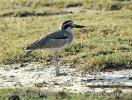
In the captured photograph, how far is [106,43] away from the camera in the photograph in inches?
528

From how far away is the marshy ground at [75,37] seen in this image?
446 inches

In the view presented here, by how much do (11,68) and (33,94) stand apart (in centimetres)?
263

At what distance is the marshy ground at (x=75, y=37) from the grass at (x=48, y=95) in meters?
0.80

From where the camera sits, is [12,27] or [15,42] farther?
[12,27]

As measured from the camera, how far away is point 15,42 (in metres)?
14.5

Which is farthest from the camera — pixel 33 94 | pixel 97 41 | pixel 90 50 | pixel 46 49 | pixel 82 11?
pixel 82 11

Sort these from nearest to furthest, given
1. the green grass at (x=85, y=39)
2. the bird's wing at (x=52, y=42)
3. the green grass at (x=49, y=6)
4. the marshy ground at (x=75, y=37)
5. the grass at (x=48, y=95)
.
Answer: the grass at (x=48, y=95), the bird's wing at (x=52, y=42), the marshy ground at (x=75, y=37), the green grass at (x=85, y=39), the green grass at (x=49, y=6)

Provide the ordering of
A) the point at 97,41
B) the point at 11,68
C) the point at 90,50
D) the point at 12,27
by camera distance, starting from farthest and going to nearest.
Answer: the point at 12,27, the point at 97,41, the point at 90,50, the point at 11,68

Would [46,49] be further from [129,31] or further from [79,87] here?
[129,31]

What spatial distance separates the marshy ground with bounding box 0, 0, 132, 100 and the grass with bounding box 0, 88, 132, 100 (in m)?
0.80

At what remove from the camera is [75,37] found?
49.1 feet

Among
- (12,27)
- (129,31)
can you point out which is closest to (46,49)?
(129,31)

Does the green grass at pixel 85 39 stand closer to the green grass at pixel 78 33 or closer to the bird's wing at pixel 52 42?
the green grass at pixel 78 33

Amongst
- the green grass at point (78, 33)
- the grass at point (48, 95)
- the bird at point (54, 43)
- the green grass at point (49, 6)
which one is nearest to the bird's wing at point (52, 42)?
the bird at point (54, 43)
